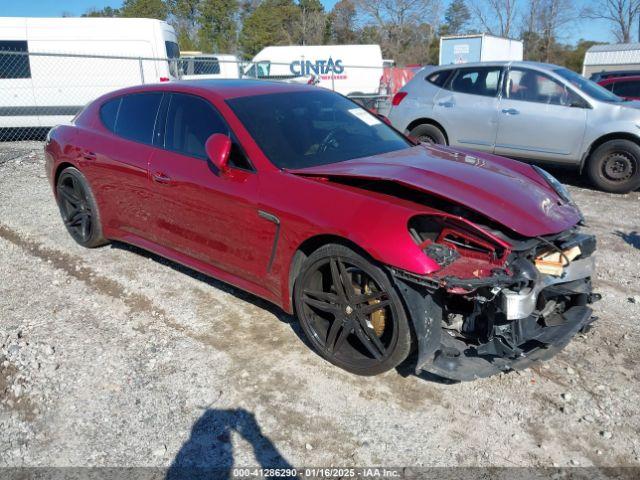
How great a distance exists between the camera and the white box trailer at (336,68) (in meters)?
19.9

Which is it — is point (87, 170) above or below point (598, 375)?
above

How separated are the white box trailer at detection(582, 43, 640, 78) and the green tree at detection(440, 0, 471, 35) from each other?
108ft

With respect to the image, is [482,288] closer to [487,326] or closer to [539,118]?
[487,326]

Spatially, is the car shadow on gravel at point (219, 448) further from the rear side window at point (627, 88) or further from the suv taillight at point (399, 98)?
the rear side window at point (627, 88)

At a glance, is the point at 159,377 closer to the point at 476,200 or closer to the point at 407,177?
the point at 407,177

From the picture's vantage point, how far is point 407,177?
309cm

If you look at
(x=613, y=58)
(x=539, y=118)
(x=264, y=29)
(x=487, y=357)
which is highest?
(x=264, y=29)

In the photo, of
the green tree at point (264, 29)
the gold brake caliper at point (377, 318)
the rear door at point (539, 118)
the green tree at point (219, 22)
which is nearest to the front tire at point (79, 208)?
the gold brake caliper at point (377, 318)

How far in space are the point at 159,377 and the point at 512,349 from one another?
1999 mm

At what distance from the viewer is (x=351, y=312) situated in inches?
121

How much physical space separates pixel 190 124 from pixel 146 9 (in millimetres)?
55417

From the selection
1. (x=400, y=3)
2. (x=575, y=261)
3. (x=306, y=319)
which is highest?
(x=400, y=3)

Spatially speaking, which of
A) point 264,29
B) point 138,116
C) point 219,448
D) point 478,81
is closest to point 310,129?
point 138,116

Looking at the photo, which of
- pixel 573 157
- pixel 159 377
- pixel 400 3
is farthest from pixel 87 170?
pixel 400 3
